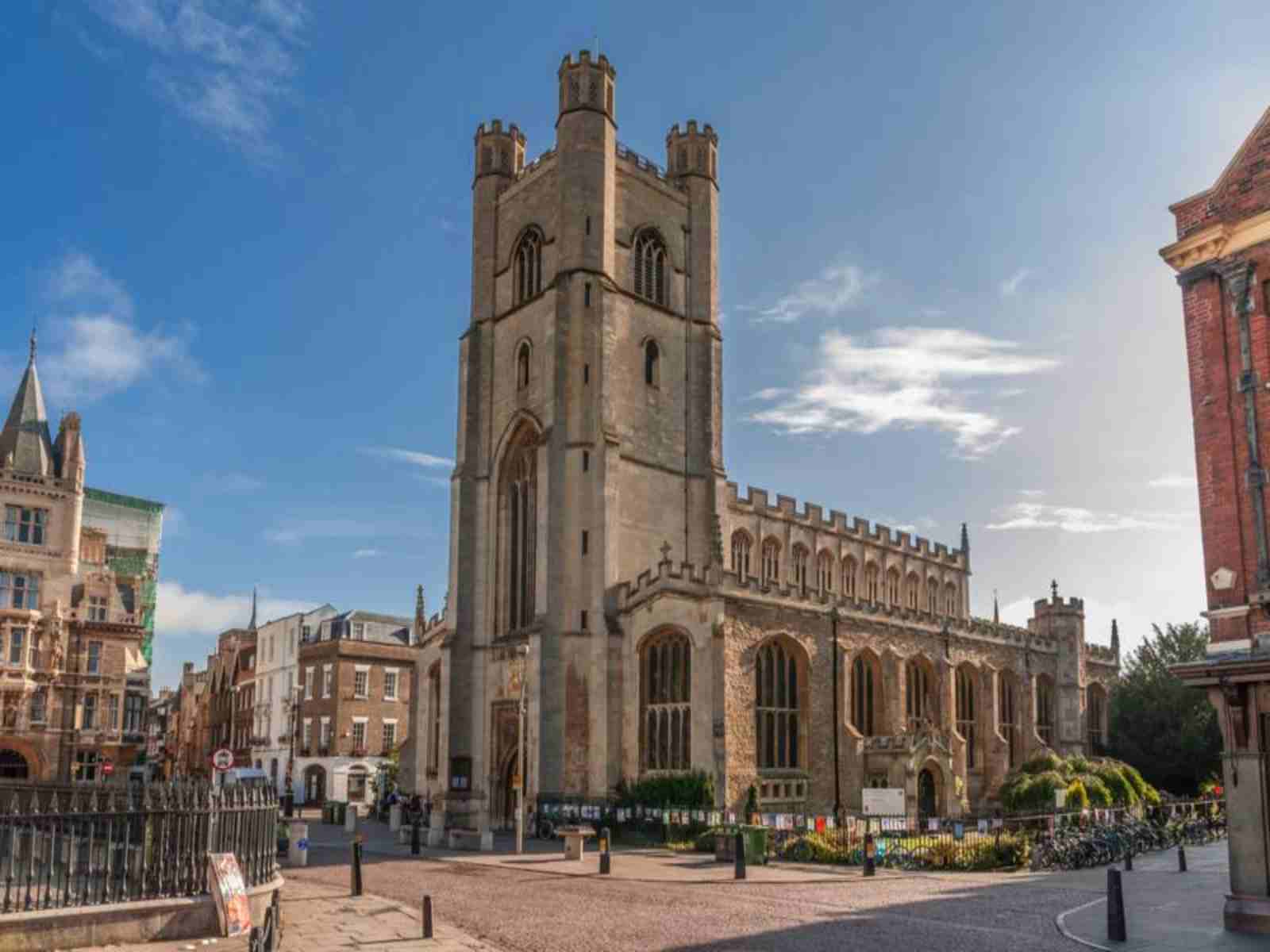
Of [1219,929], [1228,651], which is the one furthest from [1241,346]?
[1219,929]

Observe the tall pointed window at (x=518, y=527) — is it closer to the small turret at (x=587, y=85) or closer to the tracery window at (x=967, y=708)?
the small turret at (x=587, y=85)

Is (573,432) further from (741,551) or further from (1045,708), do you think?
(1045,708)

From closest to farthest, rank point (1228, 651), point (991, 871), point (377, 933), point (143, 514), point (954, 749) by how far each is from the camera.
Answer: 1. point (377, 933)
2. point (1228, 651)
3. point (991, 871)
4. point (954, 749)
5. point (143, 514)

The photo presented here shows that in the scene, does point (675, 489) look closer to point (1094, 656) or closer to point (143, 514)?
point (1094, 656)

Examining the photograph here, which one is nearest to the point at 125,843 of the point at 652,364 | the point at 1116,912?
the point at 1116,912

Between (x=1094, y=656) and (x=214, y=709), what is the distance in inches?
2423

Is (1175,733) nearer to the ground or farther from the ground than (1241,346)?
nearer to the ground

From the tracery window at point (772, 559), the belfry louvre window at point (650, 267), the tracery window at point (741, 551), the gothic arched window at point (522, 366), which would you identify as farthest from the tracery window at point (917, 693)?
the gothic arched window at point (522, 366)

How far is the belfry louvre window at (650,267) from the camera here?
4672 centimetres

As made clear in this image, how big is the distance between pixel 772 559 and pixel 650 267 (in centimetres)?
1431


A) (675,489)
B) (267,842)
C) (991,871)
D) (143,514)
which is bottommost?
(991,871)

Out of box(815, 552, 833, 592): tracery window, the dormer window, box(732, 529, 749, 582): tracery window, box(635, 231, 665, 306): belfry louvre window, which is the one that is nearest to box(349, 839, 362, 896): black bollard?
box(635, 231, 665, 306): belfry louvre window

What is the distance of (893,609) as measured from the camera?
4622cm

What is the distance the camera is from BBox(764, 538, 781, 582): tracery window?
51844 millimetres
